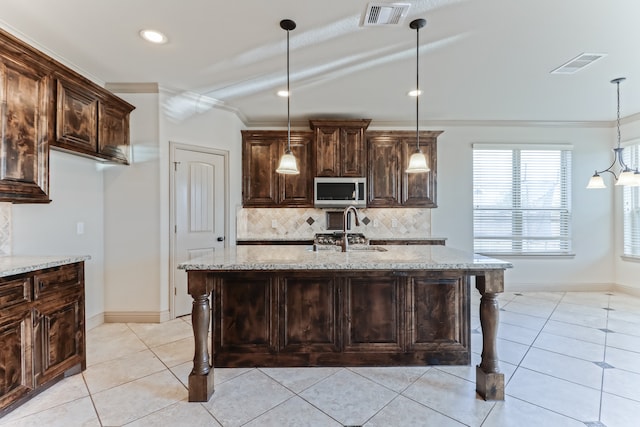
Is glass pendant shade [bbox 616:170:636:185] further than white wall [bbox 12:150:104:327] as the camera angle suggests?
Yes

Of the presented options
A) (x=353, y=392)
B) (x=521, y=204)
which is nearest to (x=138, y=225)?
(x=353, y=392)

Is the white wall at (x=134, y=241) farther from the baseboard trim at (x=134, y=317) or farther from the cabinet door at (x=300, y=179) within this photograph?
the cabinet door at (x=300, y=179)

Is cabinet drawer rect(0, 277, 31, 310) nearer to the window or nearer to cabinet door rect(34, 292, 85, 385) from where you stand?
cabinet door rect(34, 292, 85, 385)

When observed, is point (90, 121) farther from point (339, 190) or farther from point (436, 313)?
point (436, 313)

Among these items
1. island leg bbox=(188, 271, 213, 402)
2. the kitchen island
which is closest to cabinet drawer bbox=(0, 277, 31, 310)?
island leg bbox=(188, 271, 213, 402)

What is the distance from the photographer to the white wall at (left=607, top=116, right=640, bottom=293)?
4504 mm

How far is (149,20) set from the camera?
233 cm

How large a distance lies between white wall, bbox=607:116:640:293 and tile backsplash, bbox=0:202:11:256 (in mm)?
7458

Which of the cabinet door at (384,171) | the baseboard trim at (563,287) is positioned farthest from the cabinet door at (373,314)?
the baseboard trim at (563,287)

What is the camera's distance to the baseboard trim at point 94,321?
10.6 ft

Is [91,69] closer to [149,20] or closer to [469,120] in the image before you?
[149,20]

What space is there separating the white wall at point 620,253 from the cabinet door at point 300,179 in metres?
4.74

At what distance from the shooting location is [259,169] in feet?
15.1

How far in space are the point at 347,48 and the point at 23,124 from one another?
2597 mm
